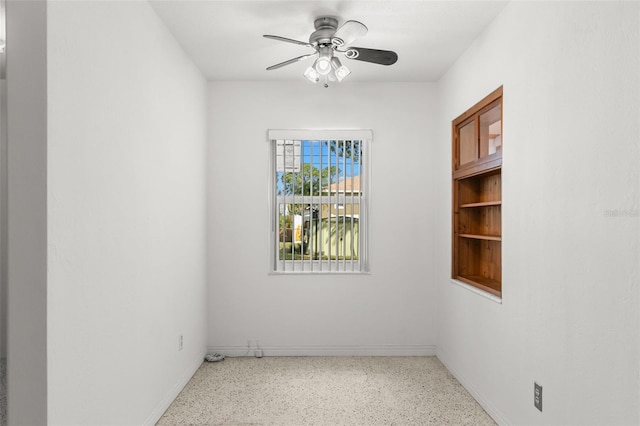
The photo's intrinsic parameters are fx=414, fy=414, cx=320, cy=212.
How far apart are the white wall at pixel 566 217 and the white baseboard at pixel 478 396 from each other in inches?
0.7

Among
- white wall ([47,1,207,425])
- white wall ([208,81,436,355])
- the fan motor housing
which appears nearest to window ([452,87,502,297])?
white wall ([208,81,436,355])

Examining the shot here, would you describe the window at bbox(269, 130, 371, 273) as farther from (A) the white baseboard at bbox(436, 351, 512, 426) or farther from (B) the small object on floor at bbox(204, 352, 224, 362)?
(A) the white baseboard at bbox(436, 351, 512, 426)

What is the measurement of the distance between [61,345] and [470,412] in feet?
8.23

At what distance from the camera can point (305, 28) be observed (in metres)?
2.90

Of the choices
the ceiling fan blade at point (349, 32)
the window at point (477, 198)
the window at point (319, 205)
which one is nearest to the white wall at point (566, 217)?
the window at point (477, 198)

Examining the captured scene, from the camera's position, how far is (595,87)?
68.0 inches

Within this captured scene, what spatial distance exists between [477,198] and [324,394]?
2010 millimetres

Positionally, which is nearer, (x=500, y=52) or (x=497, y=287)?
(x=500, y=52)

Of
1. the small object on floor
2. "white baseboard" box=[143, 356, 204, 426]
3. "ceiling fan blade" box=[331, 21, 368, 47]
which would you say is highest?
"ceiling fan blade" box=[331, 21, 368, 47]

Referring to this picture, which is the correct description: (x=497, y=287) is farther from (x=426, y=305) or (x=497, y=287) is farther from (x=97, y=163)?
(x=97, y=163)

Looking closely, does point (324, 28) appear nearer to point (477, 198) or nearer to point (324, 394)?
point (477, 198)

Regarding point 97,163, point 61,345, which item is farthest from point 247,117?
point 61,345

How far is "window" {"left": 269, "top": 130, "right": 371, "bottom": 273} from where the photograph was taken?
4121 mm

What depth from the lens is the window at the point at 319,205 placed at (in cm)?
412
